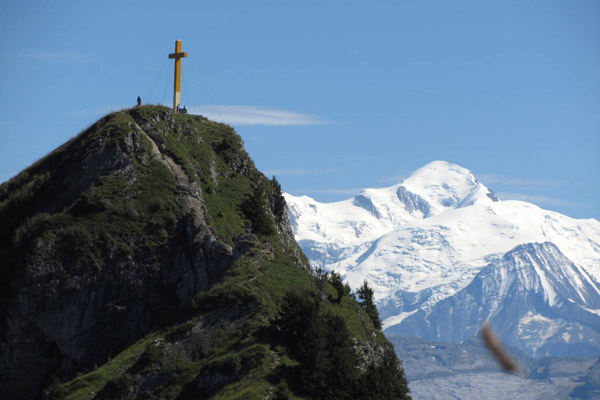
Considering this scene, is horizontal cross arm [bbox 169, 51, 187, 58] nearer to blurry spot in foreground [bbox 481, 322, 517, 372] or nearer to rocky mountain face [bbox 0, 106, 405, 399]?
rocky mountain face [bbox 0, 106, 405, 399]

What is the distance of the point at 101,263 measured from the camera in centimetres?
10056

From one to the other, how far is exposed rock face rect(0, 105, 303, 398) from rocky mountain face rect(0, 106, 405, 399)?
0.42ft

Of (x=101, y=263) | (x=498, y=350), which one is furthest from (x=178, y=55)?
(x=498, y=350)

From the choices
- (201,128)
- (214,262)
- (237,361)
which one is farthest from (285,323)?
(201,128)

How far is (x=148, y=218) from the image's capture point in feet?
344

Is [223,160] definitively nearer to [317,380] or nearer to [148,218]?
[148,218]

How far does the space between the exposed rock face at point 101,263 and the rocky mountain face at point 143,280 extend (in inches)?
5.0

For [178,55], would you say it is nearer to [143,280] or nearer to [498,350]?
[143,280]

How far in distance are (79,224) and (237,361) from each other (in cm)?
2680

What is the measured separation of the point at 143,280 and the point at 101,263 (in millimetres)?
4921

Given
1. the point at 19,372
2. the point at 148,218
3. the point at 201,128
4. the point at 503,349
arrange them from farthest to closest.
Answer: the point at 201,128 → the point at 148,218 → the point at 19,372 → the point at 503,349

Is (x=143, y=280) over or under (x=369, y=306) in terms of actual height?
over

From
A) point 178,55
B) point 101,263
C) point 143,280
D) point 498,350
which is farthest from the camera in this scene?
point 178,55

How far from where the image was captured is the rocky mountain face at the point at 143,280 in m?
90.3
